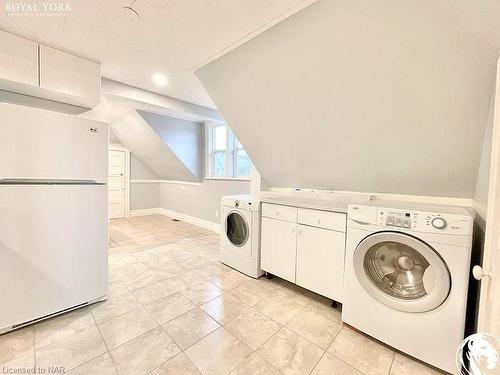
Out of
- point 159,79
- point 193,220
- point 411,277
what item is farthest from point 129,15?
point 193,220

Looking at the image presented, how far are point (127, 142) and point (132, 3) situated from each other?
14.3ft

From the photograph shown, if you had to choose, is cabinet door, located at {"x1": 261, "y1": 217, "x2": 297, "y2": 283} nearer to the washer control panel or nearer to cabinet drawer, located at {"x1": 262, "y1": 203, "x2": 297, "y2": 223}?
cabinet drawer, located at {"x1": 262, "y1": 203, "x2": 297, "y2": 223}

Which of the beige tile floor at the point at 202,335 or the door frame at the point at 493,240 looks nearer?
the door frame at the point at 493,240

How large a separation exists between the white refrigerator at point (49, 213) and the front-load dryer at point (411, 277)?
6.92 ft

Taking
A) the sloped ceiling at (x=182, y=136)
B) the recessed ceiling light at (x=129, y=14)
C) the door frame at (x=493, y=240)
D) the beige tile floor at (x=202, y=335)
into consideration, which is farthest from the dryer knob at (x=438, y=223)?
the sloped ceiling at (x=182, y=136)

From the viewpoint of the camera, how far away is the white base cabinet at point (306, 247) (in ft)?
6.03

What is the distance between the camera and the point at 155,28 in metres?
1.71

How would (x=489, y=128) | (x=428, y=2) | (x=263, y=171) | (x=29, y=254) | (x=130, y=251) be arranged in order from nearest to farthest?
(x=428, y=2), (x=489, y=128), (x=29, y=254), (x=263, y=171), (x=130, y=251)

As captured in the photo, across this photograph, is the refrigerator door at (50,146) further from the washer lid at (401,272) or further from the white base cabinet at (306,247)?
the washer lid at (401,272)

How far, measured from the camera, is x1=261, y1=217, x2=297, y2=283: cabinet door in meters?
2.14

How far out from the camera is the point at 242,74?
1979 mm

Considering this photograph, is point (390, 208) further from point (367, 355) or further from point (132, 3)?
point (132, 3)

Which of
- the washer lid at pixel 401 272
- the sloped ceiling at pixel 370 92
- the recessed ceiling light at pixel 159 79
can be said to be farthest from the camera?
the recessed ceiling light at pixel 159 79

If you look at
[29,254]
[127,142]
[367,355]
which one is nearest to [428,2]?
[367,355]
